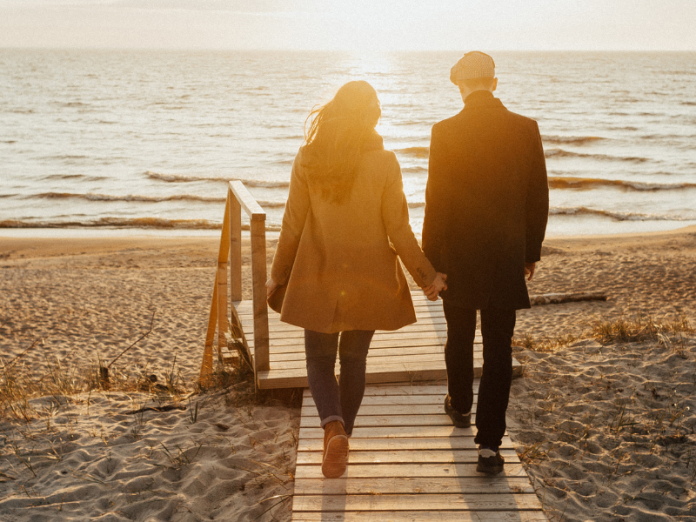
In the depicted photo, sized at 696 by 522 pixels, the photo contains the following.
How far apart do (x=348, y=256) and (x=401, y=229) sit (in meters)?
0.25

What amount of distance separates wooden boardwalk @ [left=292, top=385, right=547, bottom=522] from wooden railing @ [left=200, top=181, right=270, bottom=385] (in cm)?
60

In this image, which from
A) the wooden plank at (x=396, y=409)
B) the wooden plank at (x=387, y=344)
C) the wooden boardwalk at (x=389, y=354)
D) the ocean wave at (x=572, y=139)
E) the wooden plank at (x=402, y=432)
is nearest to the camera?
the wooden plank at (x=402, y=432)

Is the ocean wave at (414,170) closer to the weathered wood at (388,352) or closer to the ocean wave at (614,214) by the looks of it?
the ocean wave at (614,214)

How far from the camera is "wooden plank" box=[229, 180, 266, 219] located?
138 inches

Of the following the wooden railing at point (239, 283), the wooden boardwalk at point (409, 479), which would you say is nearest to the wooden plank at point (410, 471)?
the wooden boardwalk at point (409, 479)

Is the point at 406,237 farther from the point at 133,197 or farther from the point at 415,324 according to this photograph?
the point at 133,197

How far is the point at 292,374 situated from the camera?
12.2 ft

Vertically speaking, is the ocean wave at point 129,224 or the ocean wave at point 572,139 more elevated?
the ocean wave at point 572,139

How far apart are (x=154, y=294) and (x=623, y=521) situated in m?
7.99

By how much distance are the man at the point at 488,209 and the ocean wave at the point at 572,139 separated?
25999 millimetres

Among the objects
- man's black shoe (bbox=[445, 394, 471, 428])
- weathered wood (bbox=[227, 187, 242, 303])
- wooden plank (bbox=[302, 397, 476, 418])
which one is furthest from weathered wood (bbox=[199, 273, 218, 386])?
man's black shoe (bbox=[445, 394, 471, 428])

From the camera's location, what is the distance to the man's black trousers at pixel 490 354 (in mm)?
2686

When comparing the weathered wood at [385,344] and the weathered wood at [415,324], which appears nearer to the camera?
the weathered wood at [385,344]

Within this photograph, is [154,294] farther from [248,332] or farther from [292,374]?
[292,374]
